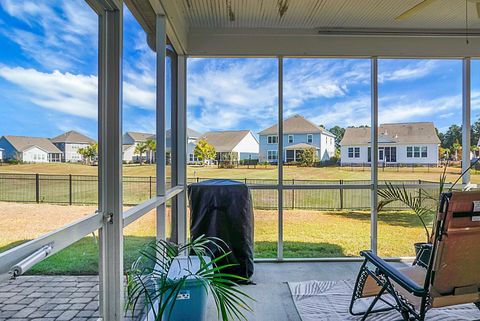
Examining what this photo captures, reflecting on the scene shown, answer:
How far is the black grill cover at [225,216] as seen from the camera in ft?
10.7

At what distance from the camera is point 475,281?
80.4 inches

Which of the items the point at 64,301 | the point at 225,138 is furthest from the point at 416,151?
the point at 64,301

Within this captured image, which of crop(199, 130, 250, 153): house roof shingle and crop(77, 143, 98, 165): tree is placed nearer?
crop(77, 143, 98, 165): tree

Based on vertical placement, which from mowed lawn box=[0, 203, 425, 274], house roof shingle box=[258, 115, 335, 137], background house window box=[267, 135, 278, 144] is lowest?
mowed lawn box=[0, 203, 425, 274]

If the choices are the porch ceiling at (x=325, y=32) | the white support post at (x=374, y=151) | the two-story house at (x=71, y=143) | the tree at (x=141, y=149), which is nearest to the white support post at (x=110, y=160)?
the two-story house at (x=71, y=143)

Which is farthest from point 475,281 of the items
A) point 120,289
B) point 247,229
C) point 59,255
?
point 59,255

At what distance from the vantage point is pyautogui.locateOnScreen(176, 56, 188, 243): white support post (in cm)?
386

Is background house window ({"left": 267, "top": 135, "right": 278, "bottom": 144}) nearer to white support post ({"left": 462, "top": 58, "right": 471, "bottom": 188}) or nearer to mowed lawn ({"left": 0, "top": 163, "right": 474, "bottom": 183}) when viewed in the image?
mowed lawn ({"left": 0, "top": 163, "right": 474, "bottom": 183})

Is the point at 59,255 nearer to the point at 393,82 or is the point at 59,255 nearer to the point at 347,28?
the point at 347,28

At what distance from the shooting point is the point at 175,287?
1658 mm

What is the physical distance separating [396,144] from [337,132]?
0.73 m

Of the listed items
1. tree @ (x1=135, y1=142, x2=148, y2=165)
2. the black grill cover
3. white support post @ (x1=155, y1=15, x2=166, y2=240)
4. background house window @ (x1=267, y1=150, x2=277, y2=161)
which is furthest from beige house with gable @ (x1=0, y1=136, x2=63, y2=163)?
background house window @ (x1=267, y1=150, x2=277, y2=161)

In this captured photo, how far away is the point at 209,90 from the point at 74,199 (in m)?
2.82

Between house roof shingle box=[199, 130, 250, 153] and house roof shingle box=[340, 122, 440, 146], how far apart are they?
1.26 meters
